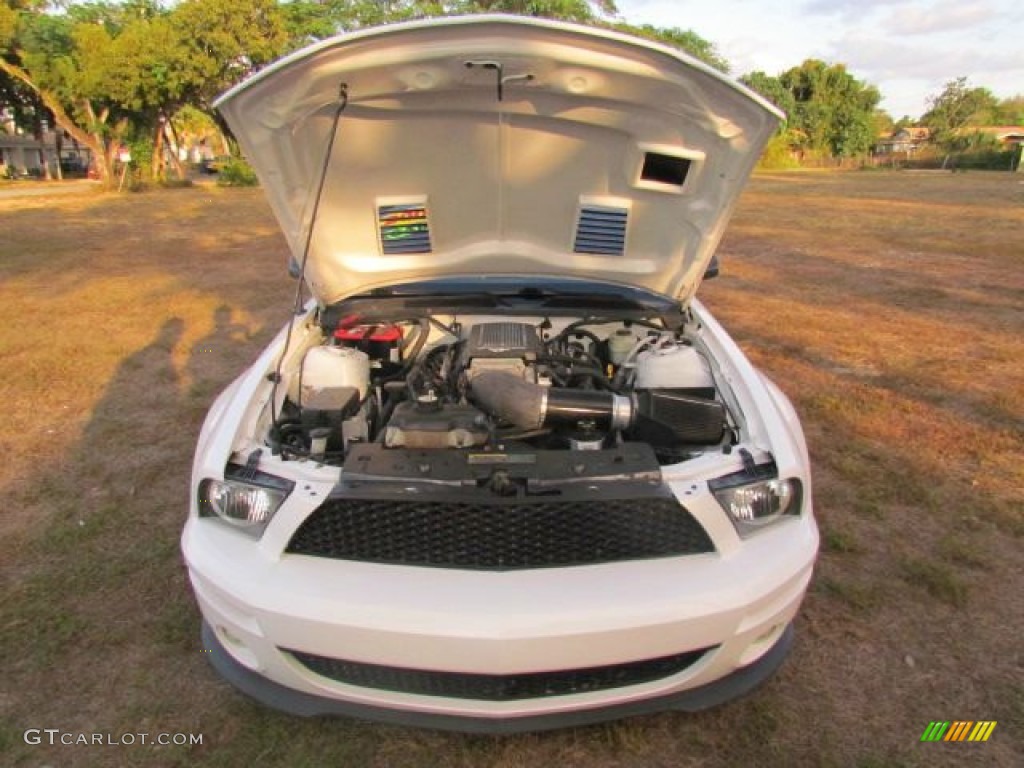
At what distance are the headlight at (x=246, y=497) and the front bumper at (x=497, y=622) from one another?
0.17 ft

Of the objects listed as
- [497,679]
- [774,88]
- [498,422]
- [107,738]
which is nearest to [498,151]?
[498,422]

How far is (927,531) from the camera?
9.84 feet

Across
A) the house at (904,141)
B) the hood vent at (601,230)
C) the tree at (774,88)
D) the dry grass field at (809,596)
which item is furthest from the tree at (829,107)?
the hood vent at (601,230)

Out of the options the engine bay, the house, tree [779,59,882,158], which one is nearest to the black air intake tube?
the engine bay

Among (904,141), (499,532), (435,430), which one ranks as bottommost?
(499,532)

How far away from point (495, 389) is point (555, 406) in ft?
0.72

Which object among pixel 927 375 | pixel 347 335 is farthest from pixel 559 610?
pixel 927 375

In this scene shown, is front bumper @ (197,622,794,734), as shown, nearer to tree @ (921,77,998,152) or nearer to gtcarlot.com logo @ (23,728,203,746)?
gtcarlot.com logo @ (23,728,203,746)

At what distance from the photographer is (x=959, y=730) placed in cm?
200

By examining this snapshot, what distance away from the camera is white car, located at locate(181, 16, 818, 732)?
5.55 feet

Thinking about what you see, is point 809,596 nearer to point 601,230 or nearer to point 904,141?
point 601,230

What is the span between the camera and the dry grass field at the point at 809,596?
1972mm

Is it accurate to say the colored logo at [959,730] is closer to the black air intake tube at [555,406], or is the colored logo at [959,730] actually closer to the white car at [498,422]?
the white car at [498,422]

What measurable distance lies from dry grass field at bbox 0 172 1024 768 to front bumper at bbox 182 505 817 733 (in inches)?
10.4
